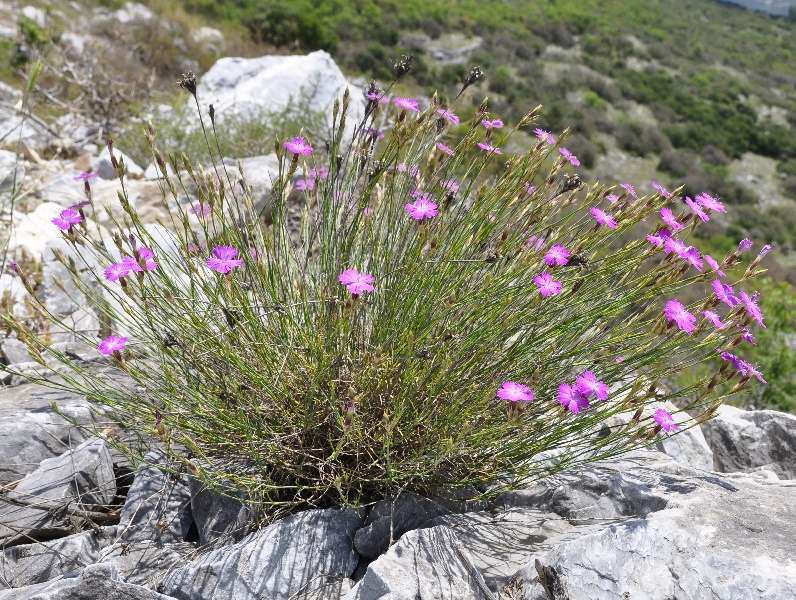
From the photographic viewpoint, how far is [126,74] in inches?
330

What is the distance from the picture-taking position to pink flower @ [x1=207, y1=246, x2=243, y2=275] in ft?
5.64

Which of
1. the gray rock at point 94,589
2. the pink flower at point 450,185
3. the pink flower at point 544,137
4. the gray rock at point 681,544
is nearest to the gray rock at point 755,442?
the gray rock at point 681,544

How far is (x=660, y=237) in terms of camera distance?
6.02 feet

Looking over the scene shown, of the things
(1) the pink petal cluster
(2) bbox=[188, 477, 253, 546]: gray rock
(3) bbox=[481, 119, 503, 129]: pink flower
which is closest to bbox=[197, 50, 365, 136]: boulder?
(3) bbox=[481, 119, 503, 129]: pink flower

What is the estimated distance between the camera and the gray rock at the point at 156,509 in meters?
1.98

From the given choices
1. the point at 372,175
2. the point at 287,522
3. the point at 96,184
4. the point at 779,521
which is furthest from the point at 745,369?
the point at 96,184

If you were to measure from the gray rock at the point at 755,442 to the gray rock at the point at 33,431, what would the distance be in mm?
2724

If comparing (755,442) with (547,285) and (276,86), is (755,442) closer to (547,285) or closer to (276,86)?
(547,285)

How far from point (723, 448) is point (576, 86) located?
79.4 ft

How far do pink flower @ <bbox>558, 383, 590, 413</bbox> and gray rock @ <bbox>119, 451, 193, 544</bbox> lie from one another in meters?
1.36

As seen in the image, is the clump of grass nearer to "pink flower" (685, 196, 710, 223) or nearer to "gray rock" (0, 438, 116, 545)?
"pink flower" (685, 196, 710, 223)

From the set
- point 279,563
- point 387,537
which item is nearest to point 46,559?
point 279,563

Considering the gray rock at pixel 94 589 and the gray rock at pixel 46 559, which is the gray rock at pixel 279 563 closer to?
the gray rock at pixel 94 589

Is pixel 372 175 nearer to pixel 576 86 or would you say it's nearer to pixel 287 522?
pixel 287 522
